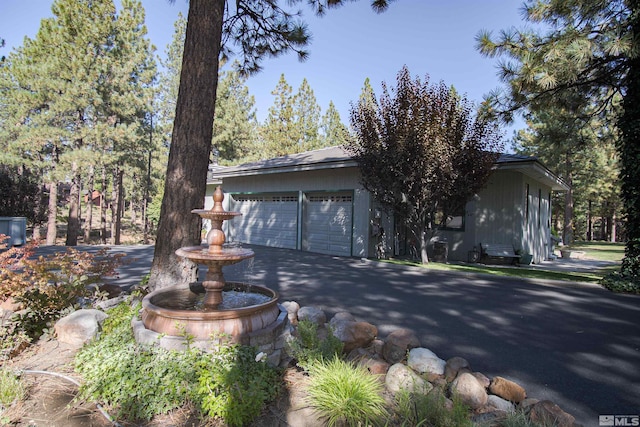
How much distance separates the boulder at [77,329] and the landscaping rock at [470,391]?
3602 mm

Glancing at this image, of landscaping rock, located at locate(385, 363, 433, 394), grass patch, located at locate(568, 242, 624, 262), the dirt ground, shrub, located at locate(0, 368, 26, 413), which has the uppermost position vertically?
grass patch, located at locate(568, 242, 624, 262)

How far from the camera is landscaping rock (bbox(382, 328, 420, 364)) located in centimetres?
335

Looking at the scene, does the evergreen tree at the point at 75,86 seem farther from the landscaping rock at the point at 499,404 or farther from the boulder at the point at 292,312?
the landscaping rock at the point at 499,404

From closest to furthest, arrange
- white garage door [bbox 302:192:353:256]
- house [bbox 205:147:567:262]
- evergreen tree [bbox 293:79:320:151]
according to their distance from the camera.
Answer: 1. house [bbox 205:147:567:262]
2. white garage door [bbox 302:192:353:256]
3. evergreen tree [bbox 293:79:320:151]

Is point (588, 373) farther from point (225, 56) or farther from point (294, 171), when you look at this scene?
point (294, 171)

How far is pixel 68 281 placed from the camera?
4.40 m

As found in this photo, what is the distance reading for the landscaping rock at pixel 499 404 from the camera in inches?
101

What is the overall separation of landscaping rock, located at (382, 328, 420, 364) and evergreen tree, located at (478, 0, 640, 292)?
626 cm

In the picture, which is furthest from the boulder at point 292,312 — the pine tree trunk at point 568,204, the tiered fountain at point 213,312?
the pine tree trunk at point 568,204

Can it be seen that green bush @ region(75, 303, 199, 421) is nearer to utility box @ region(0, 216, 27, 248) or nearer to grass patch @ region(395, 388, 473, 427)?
grass patch @ region(395, 388, 473, 427)

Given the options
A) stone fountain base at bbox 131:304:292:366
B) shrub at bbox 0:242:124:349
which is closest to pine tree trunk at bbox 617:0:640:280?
stone fountain base at bbox 131:304:292:366

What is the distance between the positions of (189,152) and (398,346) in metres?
3.54

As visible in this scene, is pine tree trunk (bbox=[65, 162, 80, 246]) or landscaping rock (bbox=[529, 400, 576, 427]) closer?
landscaping rock (bbox=[529, 400, 576, 427])

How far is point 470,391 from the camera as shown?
2.67 meters
